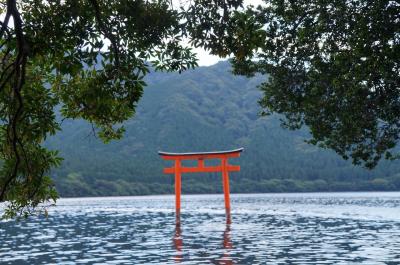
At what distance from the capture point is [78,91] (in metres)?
10.8

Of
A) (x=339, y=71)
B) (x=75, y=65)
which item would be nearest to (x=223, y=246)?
(x=339, y=71)

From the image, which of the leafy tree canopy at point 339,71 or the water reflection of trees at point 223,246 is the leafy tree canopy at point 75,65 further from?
the water reflection of trees at point 223,246

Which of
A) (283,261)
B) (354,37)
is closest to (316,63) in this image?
(354,37)

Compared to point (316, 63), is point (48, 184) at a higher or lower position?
lower

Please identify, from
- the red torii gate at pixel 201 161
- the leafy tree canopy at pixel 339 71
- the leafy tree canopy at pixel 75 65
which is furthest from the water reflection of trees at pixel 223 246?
the leafy tree canopy at pixel 75 65

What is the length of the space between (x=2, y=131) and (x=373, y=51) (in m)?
10.6

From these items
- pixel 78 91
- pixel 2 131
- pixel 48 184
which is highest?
pixel 78 91

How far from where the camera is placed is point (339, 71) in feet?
66.5

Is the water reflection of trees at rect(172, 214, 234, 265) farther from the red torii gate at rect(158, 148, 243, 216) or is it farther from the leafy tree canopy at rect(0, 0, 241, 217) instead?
the leafy tree canopy at rect(0, 0, 241, 217)

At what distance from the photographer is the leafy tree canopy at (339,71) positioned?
55.1ft

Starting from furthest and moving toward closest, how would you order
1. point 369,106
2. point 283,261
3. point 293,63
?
point 283,261 < point 293,63 < point 369,106

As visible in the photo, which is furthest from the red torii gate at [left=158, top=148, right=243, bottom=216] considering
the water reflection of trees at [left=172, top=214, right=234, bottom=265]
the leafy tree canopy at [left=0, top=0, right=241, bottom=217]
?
the leafy tree canopy at [left=0, top=0, right=241, bottom=217]

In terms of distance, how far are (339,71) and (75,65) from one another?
507 inches

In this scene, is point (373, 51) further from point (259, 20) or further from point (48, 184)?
point (48, 184)
